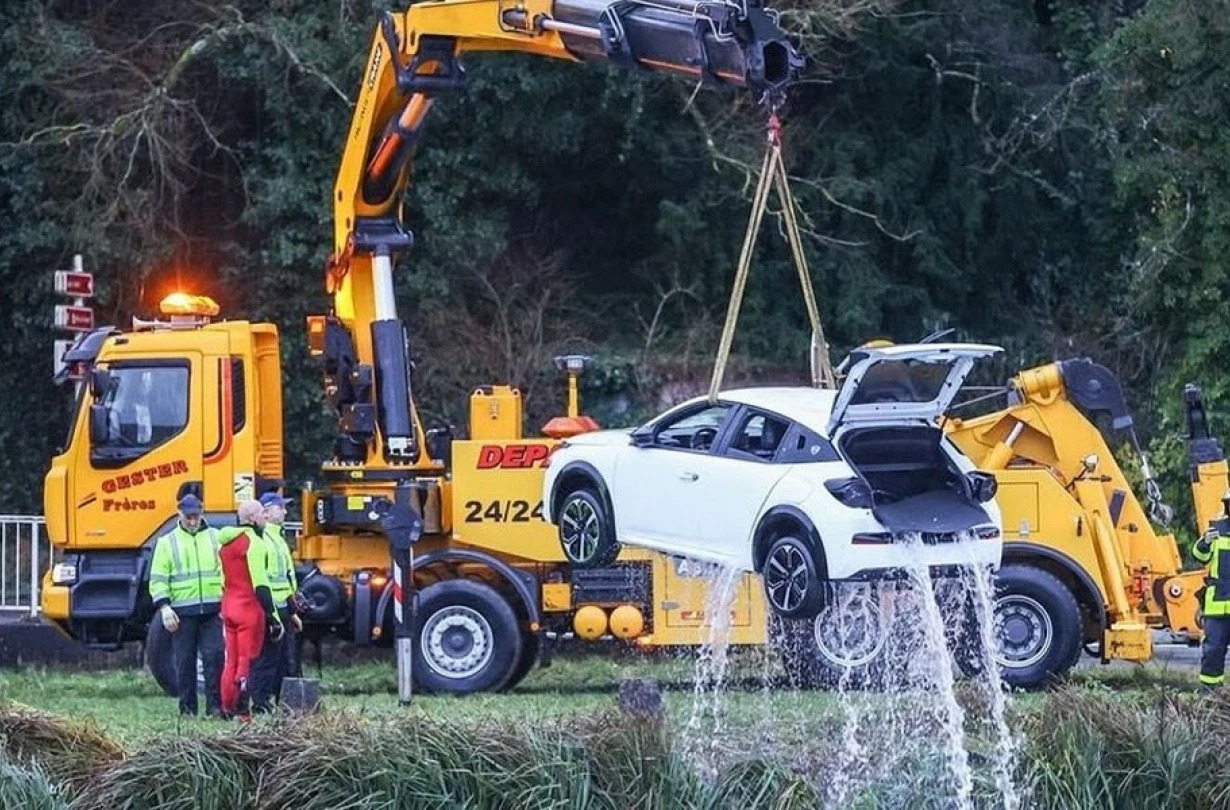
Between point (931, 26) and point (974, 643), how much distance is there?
1382 centimetres

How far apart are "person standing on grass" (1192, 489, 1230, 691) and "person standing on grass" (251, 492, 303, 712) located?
6834 millimetres

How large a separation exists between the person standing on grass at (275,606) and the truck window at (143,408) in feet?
6.48

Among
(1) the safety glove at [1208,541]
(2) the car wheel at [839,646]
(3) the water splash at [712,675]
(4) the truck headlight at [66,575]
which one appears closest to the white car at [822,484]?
(3) the water splash at [712,675]

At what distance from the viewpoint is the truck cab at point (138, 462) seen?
19.1 metres

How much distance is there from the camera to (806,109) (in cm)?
2984

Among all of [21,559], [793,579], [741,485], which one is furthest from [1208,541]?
[21,559]

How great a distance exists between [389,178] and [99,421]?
10.1 ft

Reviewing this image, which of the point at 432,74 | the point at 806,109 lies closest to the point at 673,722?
the point at 432,74

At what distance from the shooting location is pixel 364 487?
19.3 metres

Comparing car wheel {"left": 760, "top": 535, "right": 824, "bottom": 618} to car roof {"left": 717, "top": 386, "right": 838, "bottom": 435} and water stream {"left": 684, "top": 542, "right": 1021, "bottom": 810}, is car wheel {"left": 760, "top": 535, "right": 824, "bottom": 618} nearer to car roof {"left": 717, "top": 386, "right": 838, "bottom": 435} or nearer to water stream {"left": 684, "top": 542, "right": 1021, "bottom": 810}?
water stream {"left": 684, "top": 542, "right": 1021, "bottom": 810}

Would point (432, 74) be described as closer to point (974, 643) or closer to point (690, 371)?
point (974, 643)

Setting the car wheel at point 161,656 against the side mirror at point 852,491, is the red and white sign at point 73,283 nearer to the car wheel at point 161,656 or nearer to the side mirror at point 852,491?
the car wheel at point 161,656

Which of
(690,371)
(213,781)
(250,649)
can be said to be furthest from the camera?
(690,371)

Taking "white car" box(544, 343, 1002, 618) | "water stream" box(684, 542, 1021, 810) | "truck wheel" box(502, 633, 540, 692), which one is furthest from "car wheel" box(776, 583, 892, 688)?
"white car" box(544, 343, 1002, 618)
